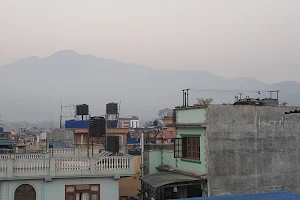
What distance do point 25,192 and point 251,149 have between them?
10.7 meters

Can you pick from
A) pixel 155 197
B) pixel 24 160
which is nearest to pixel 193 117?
pixel 155 197

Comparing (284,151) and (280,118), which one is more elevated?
(280,118)

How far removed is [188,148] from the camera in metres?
20.9

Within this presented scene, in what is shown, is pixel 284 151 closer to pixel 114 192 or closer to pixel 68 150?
pixel 114 192

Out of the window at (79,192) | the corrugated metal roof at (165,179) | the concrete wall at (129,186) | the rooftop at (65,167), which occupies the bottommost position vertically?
the concrete wall at (129,186)

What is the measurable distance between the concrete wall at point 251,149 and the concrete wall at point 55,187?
4.65 metres

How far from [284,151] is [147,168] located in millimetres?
7860

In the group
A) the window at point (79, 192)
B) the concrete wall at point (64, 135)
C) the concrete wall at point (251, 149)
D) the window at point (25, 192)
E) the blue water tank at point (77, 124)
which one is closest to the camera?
the window at point (25, 192)

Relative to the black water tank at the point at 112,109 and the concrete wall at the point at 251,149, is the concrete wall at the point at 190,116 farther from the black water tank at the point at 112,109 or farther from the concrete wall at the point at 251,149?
the black water tank at the point at 112,109

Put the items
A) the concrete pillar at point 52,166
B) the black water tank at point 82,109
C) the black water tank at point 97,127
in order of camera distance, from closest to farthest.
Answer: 1. the concrete pillar at point 52,166
2. the black water tank at point 97,127
3. the black water tank at point 82,109

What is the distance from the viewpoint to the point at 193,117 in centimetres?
2027

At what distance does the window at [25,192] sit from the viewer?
17.5 metres

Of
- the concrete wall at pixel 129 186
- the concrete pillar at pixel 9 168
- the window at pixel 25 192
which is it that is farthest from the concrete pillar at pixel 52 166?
the concrete wall at pixel 129 186

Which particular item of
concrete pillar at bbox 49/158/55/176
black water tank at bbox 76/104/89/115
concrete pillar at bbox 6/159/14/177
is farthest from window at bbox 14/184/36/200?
black water tank at bbox 76/104/89/115
